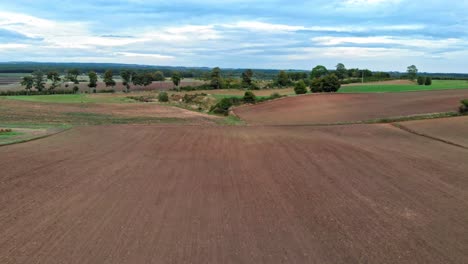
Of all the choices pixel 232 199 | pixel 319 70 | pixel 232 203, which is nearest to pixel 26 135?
pixel 232 199

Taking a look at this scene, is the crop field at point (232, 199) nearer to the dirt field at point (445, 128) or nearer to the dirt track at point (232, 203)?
the dirt track at point (232, 203)

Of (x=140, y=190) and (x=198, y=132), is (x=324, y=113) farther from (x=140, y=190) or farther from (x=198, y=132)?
(x=140, y=190)

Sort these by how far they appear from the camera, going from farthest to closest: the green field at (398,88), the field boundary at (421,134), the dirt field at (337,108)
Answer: the green field at (398,88) → the dirt field at (337,108) → the field boundary at (421,134)

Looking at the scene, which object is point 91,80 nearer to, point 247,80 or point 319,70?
point 247,80

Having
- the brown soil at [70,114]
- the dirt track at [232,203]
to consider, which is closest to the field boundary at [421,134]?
the dirt track at [232,203]

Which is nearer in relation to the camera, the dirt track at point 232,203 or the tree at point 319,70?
the dirt track at point 232,203

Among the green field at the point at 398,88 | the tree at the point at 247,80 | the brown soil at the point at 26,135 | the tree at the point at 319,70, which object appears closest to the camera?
the brown soil at the point at 26,135

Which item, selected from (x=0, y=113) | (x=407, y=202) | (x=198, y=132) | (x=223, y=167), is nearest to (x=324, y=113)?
(x=198, y=132)
